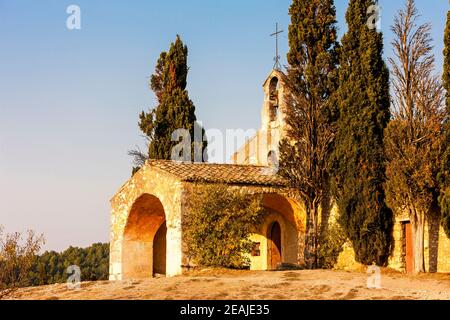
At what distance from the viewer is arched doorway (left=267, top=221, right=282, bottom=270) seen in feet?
94.3

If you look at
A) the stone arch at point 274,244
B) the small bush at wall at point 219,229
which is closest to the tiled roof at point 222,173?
the small bush at wall at point 219,229

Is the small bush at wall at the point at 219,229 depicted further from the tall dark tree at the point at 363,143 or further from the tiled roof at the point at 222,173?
the tall dark tree at the point at 363,143

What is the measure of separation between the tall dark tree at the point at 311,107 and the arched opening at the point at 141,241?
5.64 meters

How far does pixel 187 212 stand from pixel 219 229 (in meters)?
1.34

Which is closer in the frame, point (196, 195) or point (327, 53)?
point (196, 195)

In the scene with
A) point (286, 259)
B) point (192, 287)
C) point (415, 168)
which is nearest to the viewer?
point (192, 287)

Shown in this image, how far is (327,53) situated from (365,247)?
265 inches

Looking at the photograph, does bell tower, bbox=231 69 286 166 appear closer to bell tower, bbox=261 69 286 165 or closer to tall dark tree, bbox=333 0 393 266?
bell tower, bbox=261 69 286 165

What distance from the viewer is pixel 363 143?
23.4m

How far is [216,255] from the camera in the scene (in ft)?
75.2

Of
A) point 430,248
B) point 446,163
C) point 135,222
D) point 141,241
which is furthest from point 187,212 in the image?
point 446,163

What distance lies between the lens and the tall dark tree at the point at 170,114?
3111 cm
